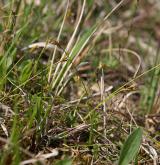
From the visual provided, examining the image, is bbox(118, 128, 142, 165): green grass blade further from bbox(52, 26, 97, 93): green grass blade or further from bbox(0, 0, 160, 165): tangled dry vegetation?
bbox(52, 26, 97, 93): green grass blade

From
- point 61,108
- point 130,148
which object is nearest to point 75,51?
point 61,108

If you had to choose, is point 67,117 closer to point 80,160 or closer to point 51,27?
point 80,160

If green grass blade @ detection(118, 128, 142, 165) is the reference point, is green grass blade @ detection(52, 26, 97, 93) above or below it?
above

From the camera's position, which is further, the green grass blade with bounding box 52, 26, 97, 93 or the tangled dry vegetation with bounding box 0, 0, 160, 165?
the green grass blade with bounding box 52, 26, 97, 93

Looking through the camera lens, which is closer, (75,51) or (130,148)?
(130,148)

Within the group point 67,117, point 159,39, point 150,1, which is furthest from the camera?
point 150,1

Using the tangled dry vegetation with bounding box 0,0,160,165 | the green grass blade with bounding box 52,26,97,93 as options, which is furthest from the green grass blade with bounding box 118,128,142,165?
the green grass blade with bounding box 52,26,97,93

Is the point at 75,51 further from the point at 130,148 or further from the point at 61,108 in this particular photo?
the point at 130,148

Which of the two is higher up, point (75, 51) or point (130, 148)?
point (75, 51)

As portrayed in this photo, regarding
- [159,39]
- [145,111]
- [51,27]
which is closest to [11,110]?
[145,111]
